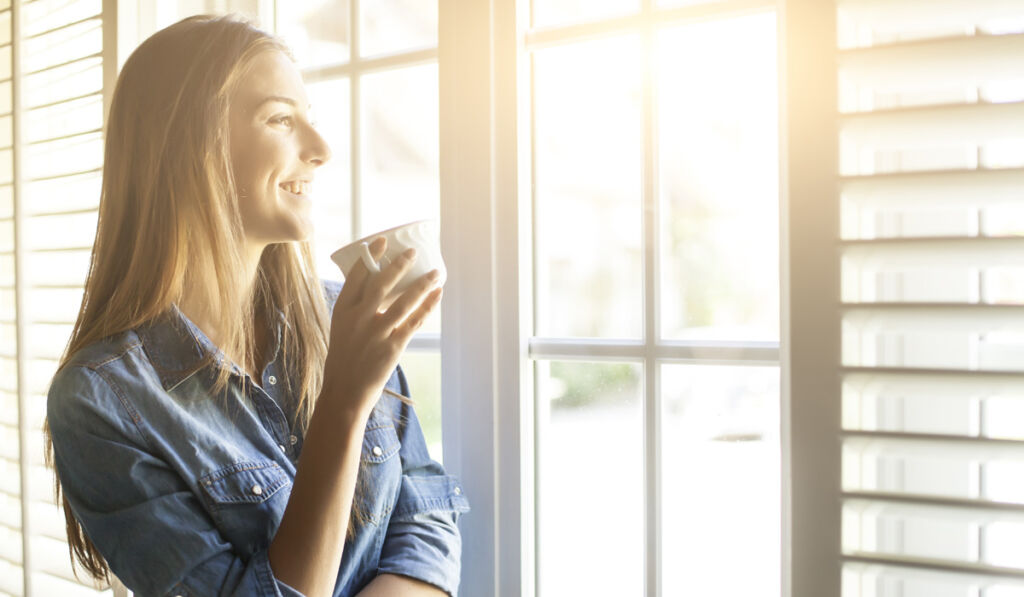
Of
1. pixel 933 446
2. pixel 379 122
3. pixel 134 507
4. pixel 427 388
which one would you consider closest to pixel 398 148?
pixel 379 122

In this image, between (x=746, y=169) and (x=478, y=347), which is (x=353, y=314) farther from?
(x=746, y=169)

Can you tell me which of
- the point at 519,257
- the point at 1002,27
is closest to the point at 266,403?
the point at 519,257

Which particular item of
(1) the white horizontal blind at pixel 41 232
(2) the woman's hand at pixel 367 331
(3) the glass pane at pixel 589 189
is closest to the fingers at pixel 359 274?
(2) the woman's hand at pixel 367 331

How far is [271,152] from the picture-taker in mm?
987

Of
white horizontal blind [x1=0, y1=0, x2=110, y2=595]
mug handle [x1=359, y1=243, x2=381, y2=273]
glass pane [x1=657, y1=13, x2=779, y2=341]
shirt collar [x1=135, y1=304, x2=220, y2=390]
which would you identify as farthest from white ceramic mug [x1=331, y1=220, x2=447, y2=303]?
white horizontal blind [x1=0, y1=0, x2=110, y2=595]

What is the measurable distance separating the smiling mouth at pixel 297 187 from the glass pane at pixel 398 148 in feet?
1.00

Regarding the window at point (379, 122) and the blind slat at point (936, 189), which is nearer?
the blind slat at point (936, 189)

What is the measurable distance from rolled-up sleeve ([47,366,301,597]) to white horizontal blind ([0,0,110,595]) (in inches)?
32.3

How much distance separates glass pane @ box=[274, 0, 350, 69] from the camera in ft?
4.61

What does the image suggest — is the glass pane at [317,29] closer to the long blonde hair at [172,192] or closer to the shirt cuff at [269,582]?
the long blonde hair at [172,192]

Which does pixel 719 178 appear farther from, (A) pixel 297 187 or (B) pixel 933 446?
(A) pixel 297 187

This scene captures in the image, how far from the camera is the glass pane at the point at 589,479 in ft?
3.72

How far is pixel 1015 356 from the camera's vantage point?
0.81 metres

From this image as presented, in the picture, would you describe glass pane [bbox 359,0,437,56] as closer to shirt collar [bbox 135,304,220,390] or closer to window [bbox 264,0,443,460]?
window [bbox 264,0,443,460]
